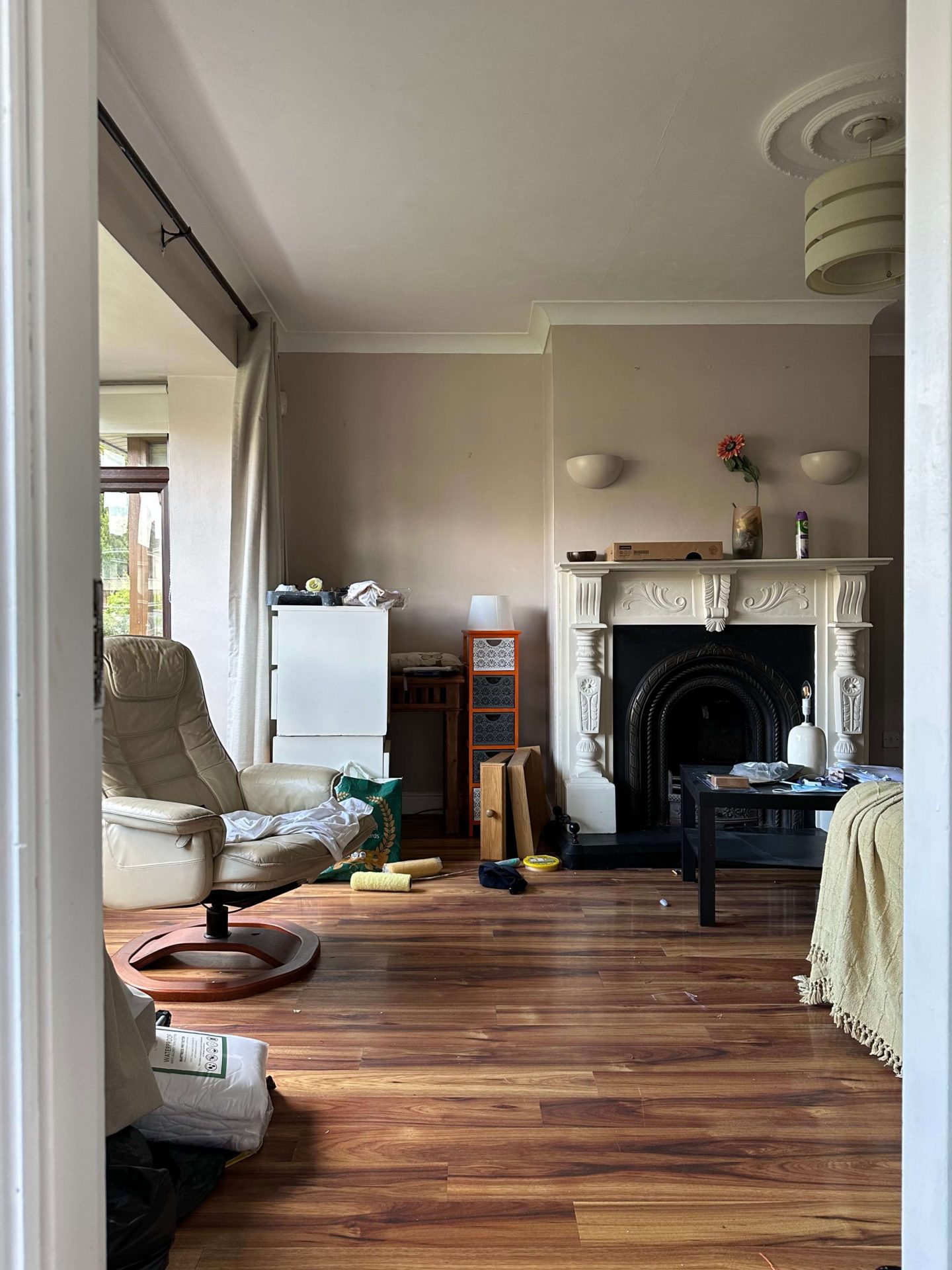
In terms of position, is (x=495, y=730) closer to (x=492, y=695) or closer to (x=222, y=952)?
(x=492, y=695)

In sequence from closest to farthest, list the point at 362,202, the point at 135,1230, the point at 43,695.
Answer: the point at 43,695, the point at 135,1230, the point at 362,202

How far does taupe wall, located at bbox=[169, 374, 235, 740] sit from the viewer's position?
4.61 meters

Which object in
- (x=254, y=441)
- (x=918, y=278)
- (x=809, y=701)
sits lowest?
(x=809, y=701)

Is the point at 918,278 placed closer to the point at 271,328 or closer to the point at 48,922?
the point at 48,922

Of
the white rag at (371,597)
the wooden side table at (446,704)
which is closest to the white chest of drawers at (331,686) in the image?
the white rag at (371,597)

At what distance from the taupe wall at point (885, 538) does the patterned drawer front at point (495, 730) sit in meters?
2.08

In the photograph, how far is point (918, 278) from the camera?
2.73 ft

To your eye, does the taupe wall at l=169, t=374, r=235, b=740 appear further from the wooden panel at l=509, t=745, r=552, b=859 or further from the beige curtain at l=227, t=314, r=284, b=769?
the wooden panel at l=509, t=745, r=552, b=859

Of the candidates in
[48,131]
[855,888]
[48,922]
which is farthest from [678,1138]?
→ [48,131]

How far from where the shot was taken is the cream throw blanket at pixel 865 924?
2152mm

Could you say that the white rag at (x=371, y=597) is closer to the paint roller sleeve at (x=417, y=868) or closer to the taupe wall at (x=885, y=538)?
the paint roller sleeve at (x=417, y=868)

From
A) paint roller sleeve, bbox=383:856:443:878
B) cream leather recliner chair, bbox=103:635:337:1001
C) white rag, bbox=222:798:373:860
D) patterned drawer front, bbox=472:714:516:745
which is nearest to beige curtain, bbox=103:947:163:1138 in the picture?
cream leather recliner chair, bbox=103:635:337:1001

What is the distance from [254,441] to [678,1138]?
11.3 ft

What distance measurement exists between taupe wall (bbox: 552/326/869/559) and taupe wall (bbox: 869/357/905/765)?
0.55 m
